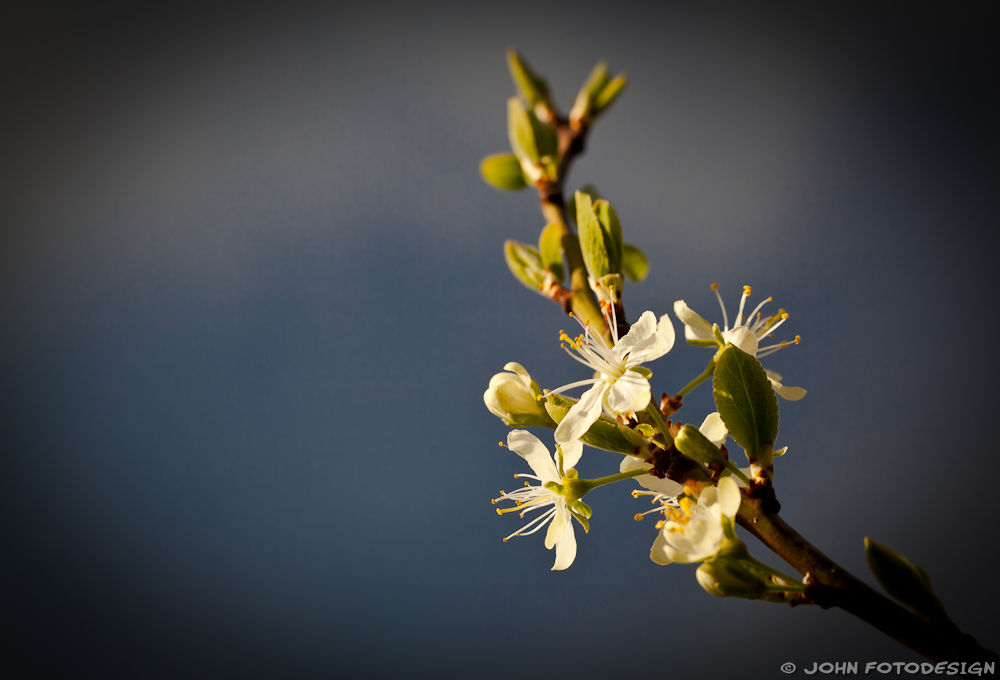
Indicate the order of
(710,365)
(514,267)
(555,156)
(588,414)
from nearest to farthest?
(588,414)
(710,365)
(514,267)
(555,156)

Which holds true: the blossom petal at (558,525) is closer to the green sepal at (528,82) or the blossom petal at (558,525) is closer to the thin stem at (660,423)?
the thin stem at (660,423)

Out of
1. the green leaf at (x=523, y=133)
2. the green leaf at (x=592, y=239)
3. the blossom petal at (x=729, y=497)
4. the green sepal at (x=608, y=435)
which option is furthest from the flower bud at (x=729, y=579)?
the green leaf at (x=523, y=133)

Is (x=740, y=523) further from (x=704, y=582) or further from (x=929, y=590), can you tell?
(x=929, y=590)

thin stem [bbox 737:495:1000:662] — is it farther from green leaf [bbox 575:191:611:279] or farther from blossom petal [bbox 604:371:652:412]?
green leaf [bbox 575:191:611:279]

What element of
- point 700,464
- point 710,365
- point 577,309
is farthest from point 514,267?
point 700,464

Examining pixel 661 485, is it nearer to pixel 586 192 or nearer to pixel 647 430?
pixel 647 430

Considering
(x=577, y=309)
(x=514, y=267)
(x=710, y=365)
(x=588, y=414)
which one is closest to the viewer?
(x=588, y=414)

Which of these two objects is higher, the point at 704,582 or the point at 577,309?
the point at 577,309
